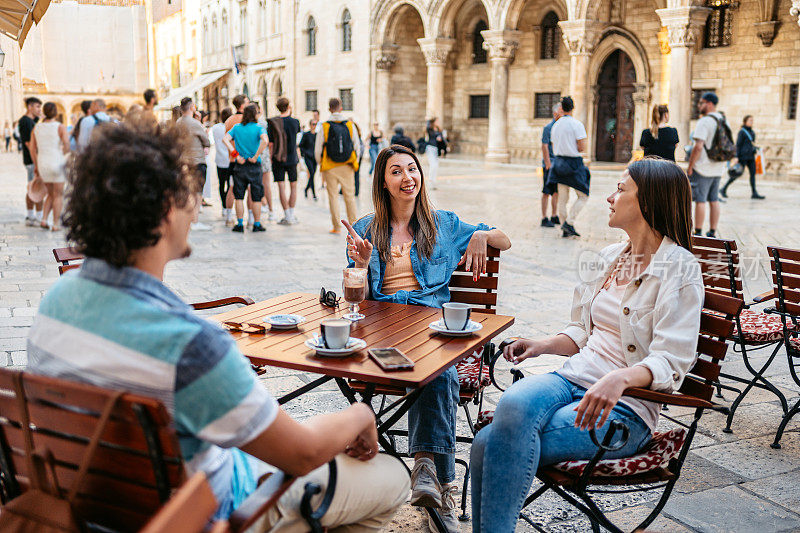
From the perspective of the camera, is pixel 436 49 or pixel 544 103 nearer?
pixel 544 103

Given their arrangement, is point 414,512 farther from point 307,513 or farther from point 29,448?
point 29,448

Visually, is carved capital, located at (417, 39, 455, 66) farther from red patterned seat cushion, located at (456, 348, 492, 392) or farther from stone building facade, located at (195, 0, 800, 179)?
red patterned seat cushion, located at (456, 348, 492, 392)

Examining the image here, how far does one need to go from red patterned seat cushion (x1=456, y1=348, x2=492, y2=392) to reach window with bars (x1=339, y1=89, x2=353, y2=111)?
87.2 feet

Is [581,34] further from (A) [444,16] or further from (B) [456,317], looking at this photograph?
(B) [456,317]

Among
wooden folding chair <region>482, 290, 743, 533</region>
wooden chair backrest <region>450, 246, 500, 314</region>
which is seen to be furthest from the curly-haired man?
wooden chair backrest <region>450, 246, 500, 314</region>

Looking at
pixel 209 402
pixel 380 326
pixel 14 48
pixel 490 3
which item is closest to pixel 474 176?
pixel 490 3

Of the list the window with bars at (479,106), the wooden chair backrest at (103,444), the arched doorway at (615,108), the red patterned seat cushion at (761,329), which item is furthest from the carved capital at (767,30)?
the wooden chair backrest at (103,444)

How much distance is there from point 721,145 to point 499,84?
14645mm

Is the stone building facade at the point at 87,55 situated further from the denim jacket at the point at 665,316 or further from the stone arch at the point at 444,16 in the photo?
the denim jacket at the point at 665,316

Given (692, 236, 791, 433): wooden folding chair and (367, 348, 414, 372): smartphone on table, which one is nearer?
(367, 348, 414, 372): smartphone on table

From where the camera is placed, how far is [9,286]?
718 centimetres

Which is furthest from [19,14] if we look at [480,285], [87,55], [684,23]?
[87,55]

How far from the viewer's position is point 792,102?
62.2 ft

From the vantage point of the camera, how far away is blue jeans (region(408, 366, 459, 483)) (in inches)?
120
